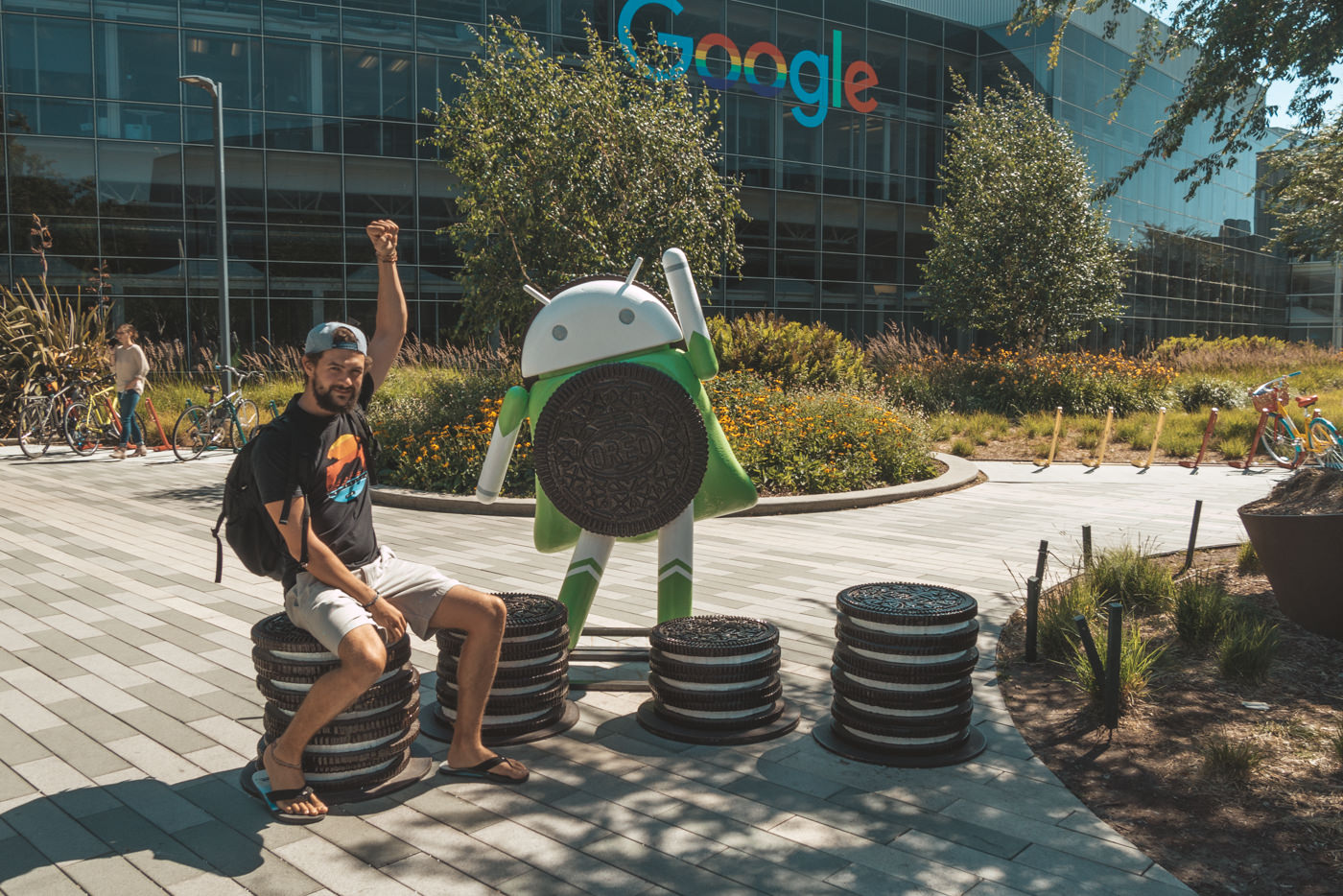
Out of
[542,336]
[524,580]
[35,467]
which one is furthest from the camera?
[35,467]

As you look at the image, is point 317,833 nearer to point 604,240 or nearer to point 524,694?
point 524,694

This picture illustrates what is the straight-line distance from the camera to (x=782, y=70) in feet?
111

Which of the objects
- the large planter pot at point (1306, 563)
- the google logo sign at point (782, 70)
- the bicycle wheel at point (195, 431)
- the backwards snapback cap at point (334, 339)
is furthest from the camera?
the google logo sign at point (782, 70)

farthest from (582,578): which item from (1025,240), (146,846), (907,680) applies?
(1025,240)

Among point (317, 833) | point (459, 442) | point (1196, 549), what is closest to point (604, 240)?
point (459, 442)

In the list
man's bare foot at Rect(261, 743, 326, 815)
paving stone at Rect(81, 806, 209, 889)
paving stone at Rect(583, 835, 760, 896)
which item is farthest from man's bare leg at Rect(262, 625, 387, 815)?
paving stone at Rect(583, 835, 760, 896)

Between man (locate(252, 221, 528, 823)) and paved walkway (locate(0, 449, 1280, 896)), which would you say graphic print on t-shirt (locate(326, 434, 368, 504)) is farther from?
paved walkway (locate(0, 449, 1280, 896))

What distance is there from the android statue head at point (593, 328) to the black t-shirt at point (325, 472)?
3.99 ft

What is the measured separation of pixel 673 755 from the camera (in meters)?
4.50

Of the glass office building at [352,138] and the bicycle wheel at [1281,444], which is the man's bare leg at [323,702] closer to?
the bicycle wheel at [1281,444]

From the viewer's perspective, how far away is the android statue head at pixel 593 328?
5.24 m

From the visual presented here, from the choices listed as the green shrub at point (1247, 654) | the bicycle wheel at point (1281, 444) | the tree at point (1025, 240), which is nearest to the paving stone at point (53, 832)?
the green shrub at point (1247, 654)

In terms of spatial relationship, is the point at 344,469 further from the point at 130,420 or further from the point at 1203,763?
the point at 130,420

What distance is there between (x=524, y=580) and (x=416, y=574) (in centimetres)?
345
